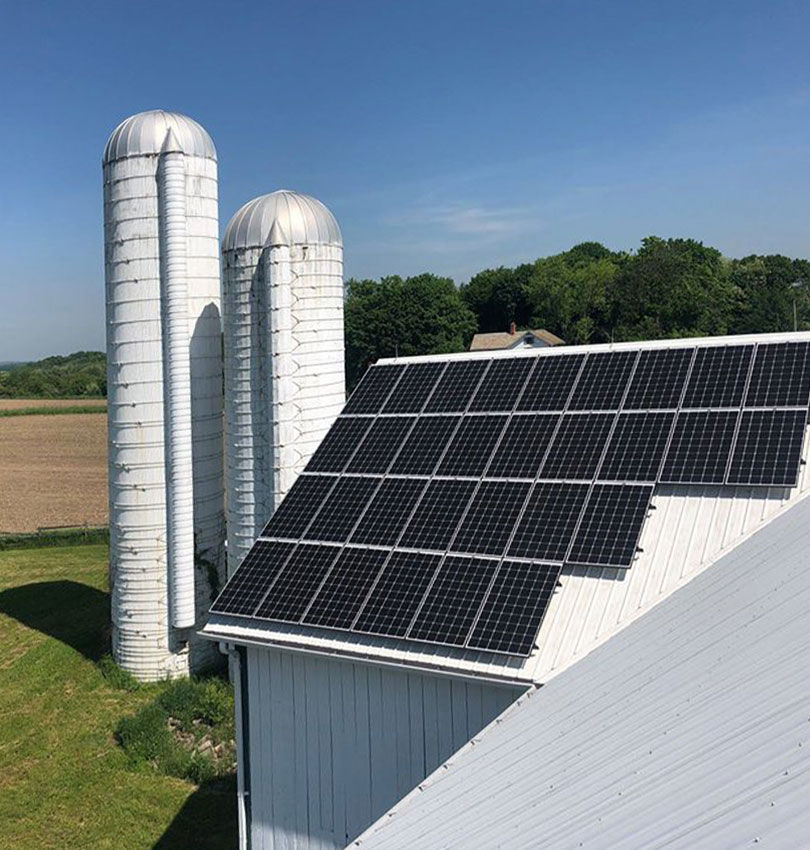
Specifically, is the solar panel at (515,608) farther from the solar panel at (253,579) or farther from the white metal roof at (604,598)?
the solar panel at (253,579)

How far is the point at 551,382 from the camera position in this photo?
13906 mm

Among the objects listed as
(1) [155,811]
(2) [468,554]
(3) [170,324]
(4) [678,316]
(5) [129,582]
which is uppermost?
(4) [678,316]

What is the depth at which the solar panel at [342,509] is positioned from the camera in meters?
12.5

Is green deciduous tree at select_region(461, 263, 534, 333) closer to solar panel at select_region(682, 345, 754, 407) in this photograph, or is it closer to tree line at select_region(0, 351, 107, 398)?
tree line at select_region(0, 351, 107, 398)

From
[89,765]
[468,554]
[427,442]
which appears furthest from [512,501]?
[89,765]

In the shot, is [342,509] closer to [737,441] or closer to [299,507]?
[299,507]

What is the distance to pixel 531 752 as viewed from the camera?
7789 mm

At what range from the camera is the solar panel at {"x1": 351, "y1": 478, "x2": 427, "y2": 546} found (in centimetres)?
1204

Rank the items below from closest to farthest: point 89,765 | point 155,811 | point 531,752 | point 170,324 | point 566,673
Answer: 1. point 531,752
2. point 566,673
3. point 155,811
4. point 89,765
5. point 170,324

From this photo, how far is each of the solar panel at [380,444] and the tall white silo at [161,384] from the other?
7617 mm

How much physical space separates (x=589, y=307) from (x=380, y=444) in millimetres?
71426

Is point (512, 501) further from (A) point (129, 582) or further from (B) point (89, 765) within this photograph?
(A) point (129, 582)

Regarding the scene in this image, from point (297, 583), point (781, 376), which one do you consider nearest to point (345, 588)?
point (297, 583)

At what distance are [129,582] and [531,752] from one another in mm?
15121
